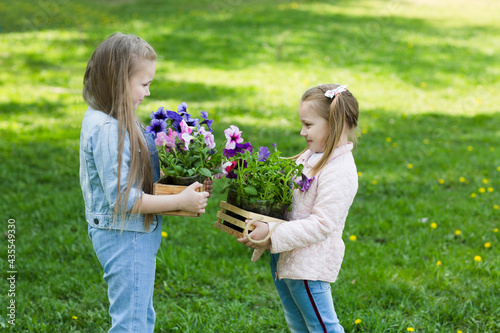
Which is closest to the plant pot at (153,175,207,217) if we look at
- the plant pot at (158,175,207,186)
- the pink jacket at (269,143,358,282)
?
the plant pot at (158,175,207,186)

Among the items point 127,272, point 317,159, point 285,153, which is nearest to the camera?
point 127,272

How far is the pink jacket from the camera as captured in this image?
7.11 ft

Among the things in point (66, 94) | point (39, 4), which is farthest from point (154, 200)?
point (39, 4)

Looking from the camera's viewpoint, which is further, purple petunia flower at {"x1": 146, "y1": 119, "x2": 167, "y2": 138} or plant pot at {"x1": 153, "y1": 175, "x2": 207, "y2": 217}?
purple petunia flower at {"x1": 146, "y1": 119, "x2": 167, "y2": 138}

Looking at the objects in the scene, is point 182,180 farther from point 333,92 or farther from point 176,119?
point 333,92

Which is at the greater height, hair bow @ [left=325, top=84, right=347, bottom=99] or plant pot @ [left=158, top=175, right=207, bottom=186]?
hair bow @ [left=325, top=84, right=347, bottom=99]

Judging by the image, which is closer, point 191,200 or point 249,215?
point 191,200

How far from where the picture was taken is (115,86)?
82.7 inches

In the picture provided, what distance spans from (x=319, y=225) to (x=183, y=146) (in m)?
0.68

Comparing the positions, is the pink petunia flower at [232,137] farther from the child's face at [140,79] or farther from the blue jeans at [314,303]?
the blue jeans at [314,303]

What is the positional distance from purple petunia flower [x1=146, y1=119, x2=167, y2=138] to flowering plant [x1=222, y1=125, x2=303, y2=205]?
275 millimetres

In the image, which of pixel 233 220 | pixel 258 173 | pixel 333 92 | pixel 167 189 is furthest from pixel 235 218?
pixel 333 92

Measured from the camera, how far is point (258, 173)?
223 centimetres

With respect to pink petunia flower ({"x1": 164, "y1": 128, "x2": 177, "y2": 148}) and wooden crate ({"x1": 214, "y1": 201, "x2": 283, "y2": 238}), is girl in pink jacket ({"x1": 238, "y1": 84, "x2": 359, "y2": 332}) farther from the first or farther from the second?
pink petunia flower ({"x1": 164, "y1": 128, "x2": 177, "y2": 148})
